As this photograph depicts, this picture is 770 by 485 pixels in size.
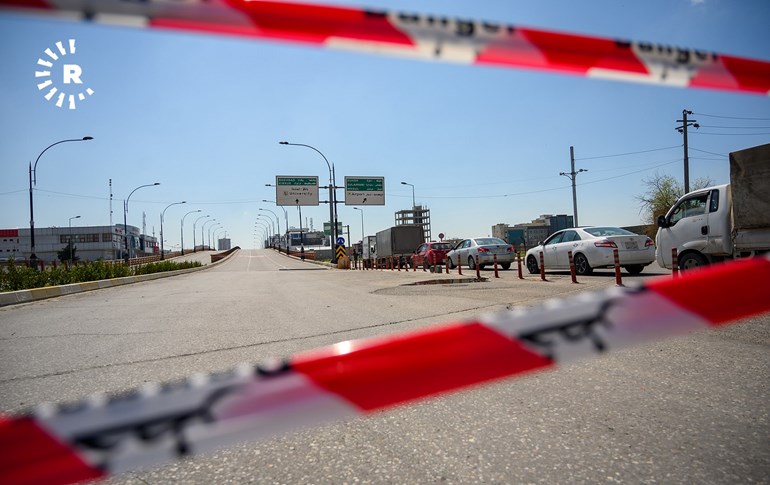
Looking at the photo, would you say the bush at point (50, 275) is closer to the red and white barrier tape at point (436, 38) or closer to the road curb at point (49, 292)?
the road curb at point (49, 292)

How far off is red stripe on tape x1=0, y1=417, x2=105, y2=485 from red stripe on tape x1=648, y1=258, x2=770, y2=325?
131 cm

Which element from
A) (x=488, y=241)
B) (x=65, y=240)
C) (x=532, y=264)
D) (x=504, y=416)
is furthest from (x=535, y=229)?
(x=65, y=240)

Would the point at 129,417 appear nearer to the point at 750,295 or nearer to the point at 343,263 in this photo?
the point at 750,295

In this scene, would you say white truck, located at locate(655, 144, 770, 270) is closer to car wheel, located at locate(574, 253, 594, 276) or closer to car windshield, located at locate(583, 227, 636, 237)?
car windshield, located at locate(583, 227, 636, 237)

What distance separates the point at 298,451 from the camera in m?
2.49

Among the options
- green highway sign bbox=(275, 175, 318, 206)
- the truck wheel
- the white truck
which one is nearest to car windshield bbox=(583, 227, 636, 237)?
the white truck

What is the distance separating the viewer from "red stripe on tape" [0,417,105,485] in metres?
0.73

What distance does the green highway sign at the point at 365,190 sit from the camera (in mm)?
40625

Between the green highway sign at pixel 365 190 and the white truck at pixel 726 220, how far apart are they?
32604 millimetres

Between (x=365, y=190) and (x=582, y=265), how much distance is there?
1189 inches

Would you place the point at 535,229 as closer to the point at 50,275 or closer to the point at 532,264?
the point at 532,264

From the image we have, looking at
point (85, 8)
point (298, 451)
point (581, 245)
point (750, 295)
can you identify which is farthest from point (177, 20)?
point (581, 245)

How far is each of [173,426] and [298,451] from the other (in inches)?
74.2

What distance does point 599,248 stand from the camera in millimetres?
11734
